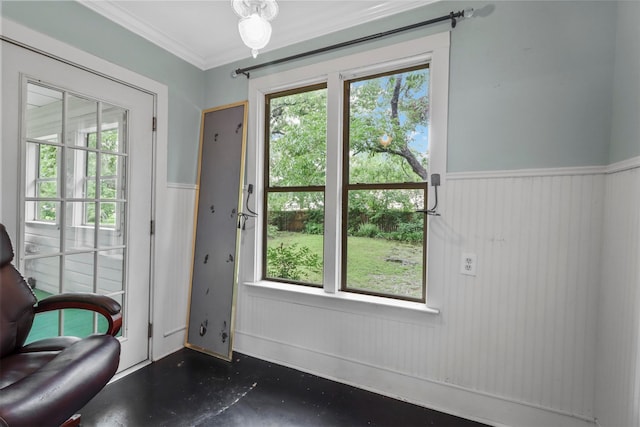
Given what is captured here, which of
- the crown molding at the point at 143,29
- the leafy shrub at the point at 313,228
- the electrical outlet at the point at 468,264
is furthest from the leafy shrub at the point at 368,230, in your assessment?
the crown molding at the point at 143,29

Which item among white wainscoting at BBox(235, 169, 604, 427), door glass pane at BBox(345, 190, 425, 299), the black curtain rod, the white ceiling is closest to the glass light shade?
the white ceiling

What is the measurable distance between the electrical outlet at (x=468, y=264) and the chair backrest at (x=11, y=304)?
231cm

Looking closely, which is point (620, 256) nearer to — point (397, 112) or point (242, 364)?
point (397, 112)

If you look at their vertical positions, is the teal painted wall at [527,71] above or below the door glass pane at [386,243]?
above

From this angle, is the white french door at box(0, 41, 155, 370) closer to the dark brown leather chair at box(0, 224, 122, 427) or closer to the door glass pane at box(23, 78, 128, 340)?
the door glass pane at box(23, 78, 128, 340)

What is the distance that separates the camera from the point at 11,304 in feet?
4.33

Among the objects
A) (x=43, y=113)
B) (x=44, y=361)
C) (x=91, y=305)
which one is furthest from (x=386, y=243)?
(x=43, y=113)

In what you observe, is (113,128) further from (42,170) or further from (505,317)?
(505,317)

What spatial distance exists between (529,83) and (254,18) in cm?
149

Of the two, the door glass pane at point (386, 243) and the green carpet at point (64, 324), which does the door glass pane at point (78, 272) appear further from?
the door glass pane at point (386, 243)

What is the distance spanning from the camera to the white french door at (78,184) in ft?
5.18

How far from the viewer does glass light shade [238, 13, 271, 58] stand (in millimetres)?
1198

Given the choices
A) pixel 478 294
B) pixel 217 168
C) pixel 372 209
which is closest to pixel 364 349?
pixel 478 294

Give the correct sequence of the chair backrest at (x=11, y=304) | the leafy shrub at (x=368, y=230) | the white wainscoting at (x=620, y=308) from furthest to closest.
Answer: the leafy shrub at (x=368, y=230), the chair backrest at (x=11, y=304), the white wainscoting at (x=620, y=308)
